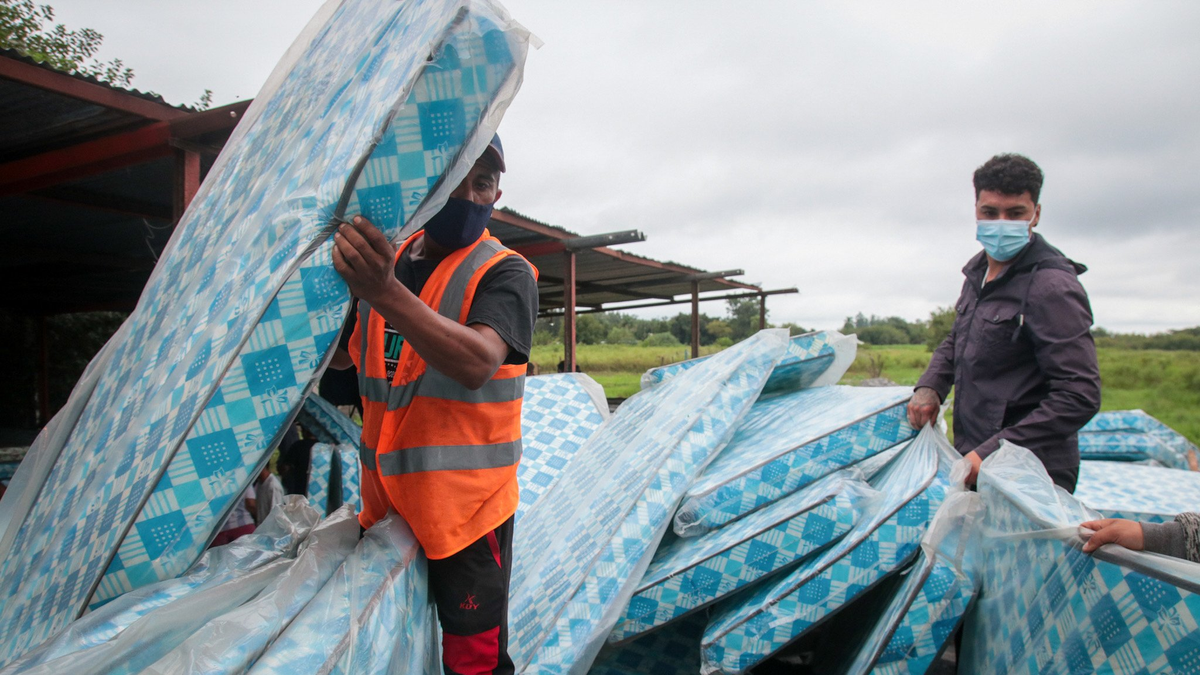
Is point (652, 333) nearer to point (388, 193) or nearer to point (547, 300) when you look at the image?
point (547, 300)

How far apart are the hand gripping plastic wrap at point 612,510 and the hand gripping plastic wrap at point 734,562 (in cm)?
6

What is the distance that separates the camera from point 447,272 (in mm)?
1254

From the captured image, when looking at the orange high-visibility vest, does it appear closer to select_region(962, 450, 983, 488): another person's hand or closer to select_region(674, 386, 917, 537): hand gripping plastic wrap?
select_region(674, 386, 917, 537): hand gripping plastic wrap

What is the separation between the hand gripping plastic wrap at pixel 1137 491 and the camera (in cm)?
311

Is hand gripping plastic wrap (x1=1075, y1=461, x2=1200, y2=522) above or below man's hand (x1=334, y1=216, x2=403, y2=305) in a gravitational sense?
below

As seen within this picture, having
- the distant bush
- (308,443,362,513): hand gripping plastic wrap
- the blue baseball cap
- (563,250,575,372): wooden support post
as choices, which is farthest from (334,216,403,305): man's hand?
the distant bush

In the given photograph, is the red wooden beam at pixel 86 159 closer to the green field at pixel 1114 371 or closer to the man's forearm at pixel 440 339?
the man's forearm at pixel 440 339

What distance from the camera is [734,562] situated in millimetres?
1753

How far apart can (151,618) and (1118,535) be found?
1.51 meters

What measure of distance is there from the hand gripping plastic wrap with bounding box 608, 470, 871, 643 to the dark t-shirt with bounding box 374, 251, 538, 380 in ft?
2.81

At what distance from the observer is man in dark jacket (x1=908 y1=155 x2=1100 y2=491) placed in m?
1.87

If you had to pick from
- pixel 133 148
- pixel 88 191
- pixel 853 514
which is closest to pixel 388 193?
pixel 853 514

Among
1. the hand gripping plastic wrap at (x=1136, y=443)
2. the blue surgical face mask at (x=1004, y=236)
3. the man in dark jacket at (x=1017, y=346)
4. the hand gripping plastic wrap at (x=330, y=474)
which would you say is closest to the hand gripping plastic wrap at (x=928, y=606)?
the man in dark jacket at (x=1017, y=346)

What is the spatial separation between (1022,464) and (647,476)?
961mm
